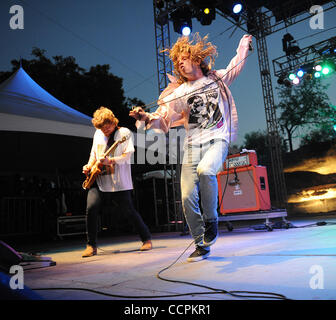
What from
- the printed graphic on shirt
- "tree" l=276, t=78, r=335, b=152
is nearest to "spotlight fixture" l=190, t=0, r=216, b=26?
the printed graphic on shirt

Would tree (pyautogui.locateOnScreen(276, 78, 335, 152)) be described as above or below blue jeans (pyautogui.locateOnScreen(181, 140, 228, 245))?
above

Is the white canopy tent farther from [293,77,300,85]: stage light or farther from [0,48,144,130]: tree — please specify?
[0,48,144,130]: tree

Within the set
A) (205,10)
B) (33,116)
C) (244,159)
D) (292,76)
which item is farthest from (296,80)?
(33,116)

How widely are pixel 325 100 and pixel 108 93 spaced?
20170 millimetres

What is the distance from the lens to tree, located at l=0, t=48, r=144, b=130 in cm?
2441

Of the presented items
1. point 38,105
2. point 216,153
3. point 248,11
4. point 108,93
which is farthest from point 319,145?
point 216,153

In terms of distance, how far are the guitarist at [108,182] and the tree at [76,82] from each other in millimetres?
20542

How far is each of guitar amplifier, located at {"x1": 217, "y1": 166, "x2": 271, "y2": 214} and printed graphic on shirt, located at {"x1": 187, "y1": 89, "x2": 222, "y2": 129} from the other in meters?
3.50

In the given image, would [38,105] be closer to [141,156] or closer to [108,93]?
[141,156]

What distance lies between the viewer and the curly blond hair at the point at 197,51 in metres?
2.85

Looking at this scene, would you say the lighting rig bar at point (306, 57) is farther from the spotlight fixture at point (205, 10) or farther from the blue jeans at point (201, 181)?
the blue jeans at point (201, 181)
